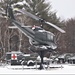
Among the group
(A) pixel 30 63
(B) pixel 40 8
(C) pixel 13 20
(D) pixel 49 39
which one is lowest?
(A) pixel 30 63

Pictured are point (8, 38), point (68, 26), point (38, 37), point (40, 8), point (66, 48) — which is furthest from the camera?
point (68, 26)

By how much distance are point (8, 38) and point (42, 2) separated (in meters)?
9.76

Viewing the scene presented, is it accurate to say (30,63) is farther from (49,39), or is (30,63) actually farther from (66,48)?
(66,48)

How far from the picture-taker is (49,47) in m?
23.7

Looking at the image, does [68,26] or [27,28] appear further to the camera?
[68,26]

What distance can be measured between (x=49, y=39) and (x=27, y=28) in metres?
1.82

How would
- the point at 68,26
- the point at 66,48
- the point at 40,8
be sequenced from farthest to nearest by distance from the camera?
1. the point at 68,26
2. the point at 66,48
3. the point at 40,8

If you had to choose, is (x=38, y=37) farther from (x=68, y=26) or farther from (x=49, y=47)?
(x=68, y=26)

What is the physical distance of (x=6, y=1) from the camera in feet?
167

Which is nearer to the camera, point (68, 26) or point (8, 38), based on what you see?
point (8, 38)

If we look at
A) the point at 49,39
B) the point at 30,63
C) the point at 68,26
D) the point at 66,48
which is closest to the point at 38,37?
the point at 49,39

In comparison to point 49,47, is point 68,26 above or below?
above

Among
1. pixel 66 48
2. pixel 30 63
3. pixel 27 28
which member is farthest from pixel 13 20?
pixel 66 48

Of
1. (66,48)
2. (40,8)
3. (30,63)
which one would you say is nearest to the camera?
(30,63)
